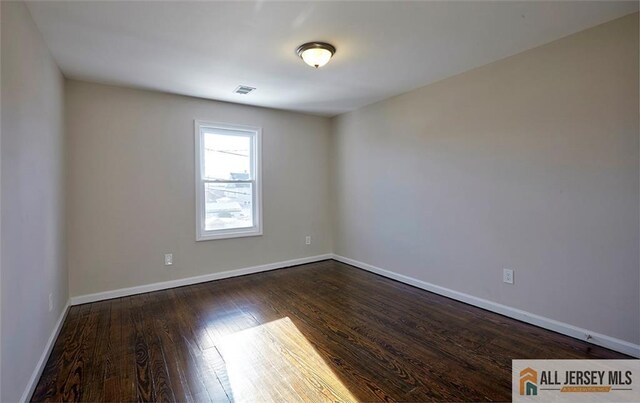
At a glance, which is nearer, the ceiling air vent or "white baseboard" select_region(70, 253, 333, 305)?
"white baseboard" select_region(70, 253, 333, 305)

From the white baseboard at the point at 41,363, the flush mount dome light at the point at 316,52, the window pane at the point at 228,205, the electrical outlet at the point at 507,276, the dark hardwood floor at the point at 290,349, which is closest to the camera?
the white baseboard at the point at 41,363

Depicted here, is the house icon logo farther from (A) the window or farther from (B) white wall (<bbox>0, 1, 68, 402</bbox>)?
(A) the window

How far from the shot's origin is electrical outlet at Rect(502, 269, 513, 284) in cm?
277

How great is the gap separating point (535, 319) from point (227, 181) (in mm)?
3716

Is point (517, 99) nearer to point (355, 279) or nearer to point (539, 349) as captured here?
point (539, 349)

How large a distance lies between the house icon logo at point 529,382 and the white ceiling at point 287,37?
7.91 feet

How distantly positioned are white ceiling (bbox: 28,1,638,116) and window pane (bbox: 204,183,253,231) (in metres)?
1.36

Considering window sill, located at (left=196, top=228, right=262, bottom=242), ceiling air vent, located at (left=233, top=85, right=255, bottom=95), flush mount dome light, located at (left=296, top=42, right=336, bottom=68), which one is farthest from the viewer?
window sill, located at (left=196, top=228, right=262, bottom=242)

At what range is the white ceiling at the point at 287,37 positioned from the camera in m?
1.97

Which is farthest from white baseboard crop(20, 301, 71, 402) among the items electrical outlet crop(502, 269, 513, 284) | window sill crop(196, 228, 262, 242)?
electrical outlet crop(502, 269, 513, 284)

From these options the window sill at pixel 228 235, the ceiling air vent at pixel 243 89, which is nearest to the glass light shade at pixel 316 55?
the ceiling air vent at pixel 243 89

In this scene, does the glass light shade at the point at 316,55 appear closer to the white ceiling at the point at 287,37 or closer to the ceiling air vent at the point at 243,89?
the white ceiling at the point at 287,37

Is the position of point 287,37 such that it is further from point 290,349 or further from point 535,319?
point 535,319

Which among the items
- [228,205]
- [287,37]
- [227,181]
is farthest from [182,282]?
[287,37]
